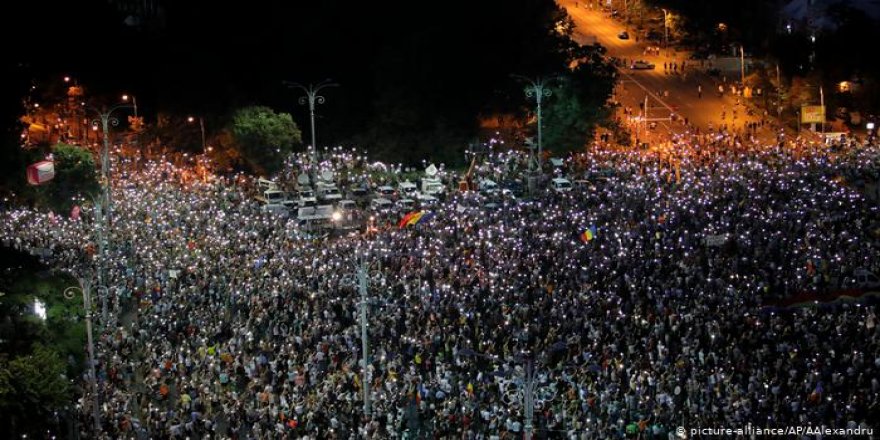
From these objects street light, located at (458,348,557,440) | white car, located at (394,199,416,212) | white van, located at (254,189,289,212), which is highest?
white van, located at (254,189,289,212)

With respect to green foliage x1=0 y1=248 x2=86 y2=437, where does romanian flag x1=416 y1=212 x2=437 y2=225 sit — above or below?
above

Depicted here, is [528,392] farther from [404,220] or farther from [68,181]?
[68,181]

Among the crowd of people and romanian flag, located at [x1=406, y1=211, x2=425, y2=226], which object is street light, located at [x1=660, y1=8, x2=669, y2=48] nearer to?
the crowd of people

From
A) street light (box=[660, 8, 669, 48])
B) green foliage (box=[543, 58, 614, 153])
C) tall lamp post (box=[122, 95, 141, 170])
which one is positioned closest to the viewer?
green foliage (box=[543, 58, 614, 153])

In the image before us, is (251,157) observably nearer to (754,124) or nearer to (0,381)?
(754,124)

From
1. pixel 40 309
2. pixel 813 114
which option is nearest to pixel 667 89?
pixel 813 114

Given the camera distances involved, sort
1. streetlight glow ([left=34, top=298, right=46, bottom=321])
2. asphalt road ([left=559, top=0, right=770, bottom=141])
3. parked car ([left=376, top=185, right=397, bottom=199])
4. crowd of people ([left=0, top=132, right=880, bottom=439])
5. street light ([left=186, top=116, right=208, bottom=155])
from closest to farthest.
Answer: crowd of people ([left=0, top=132, right=880, bottom=439]) → streetlight glow ([left=34, top=298, right=46, bottom=321]) → parked car ([left=376, top=185, right=397, bottom=199]) → street light ([left=186, top=116, right=208, bottom=155]) → asphalt road ([left=559, top=0, right=770, bottom=141])

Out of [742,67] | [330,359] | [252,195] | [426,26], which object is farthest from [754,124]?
[330,359]

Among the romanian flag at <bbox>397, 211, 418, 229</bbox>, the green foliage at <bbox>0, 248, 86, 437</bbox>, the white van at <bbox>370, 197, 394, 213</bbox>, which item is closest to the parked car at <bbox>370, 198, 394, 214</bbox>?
the white van at <bbox>370, 197, 394, 213</bbox>
